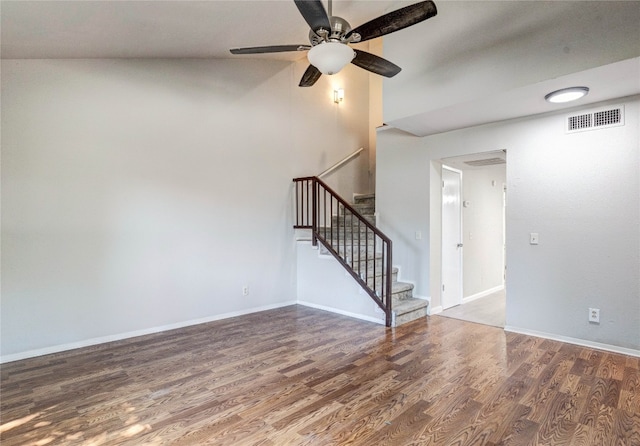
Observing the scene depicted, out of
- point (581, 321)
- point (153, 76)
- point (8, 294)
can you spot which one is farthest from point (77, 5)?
point (581, 321)

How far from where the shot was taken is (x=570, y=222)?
353 centimetres

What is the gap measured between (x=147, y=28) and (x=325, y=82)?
3.32m

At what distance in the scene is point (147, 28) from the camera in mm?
3141

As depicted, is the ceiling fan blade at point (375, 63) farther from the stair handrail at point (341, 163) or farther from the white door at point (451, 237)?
the stair handrail at point (341, 163)

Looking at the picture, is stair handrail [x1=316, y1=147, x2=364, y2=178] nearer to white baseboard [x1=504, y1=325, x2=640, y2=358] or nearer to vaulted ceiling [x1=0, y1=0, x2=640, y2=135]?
vaulted ceiling [x1=0, y1=0, x2=640, y2=135]

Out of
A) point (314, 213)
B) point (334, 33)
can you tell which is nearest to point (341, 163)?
point (314, 213)

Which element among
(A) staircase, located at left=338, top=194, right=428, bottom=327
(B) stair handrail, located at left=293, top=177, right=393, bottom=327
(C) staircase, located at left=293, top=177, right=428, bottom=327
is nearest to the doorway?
(A) staircase, located at left=338, top=194, right=428, bottom=327

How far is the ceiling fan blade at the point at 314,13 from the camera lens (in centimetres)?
205

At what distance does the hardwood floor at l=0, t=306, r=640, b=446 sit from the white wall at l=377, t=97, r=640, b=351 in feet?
1.11

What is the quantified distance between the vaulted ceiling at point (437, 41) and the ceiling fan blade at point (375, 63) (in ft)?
3.02

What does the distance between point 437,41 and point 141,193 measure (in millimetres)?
3599

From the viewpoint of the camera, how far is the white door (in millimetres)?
4938

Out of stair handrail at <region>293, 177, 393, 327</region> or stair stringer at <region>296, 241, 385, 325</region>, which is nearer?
stair handrail at <region>293, 177, 393, 327</region>

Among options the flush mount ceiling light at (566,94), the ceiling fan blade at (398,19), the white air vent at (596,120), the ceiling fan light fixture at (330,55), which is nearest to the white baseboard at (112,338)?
the ceiling fan light fixture at (330,55)
